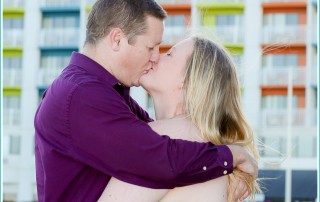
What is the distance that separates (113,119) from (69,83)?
20cm

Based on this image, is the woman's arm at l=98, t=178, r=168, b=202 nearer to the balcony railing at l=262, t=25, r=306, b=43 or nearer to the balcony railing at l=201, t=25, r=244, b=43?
the balcony railing at l=262, t=25, r=306, b=43

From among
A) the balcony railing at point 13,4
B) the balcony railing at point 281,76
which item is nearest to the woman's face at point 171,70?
the balcony railing at point 281,76

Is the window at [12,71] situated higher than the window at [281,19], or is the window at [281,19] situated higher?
the window at [281,19]

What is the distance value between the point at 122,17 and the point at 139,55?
15cm

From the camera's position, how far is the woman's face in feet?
10.5

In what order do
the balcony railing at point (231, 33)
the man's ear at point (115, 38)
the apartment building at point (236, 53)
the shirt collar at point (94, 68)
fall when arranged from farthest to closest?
the balcony railing at point (231, 33), the apartment building at point (236, 53), the man's ear at point (115, 38), the shirt collar at point (94, 68)

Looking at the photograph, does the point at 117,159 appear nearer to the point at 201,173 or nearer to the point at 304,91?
the point at 201,173

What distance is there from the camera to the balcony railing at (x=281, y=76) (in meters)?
36.7

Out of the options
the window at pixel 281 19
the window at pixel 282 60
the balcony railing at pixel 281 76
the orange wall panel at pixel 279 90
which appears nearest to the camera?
the balcony railing at pixel 281 76

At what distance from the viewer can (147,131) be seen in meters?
2.96

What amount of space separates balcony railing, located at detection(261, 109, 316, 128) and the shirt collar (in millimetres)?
32653

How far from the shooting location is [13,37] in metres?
39.8

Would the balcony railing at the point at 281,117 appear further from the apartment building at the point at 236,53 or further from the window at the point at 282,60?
the window at the point at 282,60

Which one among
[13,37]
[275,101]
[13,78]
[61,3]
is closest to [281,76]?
[275,101]
